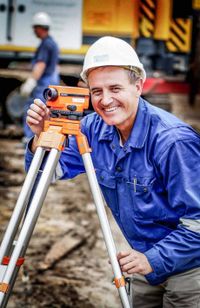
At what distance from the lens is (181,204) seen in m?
2.41

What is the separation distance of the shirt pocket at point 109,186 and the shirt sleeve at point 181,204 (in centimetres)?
29

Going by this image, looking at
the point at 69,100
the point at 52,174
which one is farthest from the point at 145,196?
the point at 69,100

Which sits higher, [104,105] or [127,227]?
[104,105]

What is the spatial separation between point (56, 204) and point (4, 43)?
5513mm

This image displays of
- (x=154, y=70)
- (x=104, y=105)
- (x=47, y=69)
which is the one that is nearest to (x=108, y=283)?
(x=104, y=105)

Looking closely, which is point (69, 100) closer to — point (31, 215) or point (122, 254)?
point (31, 215)

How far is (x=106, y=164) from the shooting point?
8.79 feet

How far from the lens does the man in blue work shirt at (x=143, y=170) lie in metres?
2.40

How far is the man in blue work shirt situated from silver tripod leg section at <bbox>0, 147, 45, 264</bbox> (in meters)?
0.18

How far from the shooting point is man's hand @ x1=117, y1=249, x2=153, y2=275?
7.85 feet

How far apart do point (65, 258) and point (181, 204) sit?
9.51 ft

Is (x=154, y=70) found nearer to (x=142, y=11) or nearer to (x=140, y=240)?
(x=142, y=11)

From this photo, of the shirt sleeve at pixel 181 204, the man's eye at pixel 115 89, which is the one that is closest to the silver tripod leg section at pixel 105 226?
the shirt sleeve at pixel 181 204

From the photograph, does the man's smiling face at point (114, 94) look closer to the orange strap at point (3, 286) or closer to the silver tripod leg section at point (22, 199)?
the silver tripod leg section at point (22, 199)
